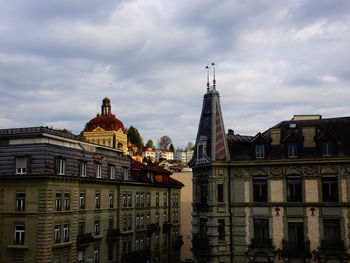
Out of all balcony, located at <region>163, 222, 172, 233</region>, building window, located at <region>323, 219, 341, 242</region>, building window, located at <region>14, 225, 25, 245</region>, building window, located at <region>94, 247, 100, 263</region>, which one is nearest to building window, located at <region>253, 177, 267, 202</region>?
building window, located at <region>323, 219, 341, 242</region>

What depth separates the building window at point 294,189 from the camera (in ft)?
111

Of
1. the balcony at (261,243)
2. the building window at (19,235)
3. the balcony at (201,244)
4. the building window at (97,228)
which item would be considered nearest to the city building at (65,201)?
the building window at (19,235)

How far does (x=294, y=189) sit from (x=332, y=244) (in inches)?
197

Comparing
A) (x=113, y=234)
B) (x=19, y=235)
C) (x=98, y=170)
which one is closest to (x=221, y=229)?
(x=113, y=234)

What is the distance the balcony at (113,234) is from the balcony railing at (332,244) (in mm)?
22727

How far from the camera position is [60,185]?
37.7 m

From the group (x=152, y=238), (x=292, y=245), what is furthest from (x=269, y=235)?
(x=152, y=238)

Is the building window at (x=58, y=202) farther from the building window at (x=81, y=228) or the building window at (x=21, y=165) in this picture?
the building window at (x=81, y=228)

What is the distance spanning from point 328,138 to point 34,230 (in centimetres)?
2557

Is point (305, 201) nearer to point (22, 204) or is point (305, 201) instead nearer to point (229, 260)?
point (229, 260)

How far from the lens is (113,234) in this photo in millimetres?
45875

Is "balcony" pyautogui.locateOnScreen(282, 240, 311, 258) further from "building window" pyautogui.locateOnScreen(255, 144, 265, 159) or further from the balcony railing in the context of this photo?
"building window" pyautogui.locateOnScreen(255, 144, 265, 159)

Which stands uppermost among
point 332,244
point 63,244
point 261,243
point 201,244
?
point 332,244

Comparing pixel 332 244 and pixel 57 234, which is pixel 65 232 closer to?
pixel 57 234
